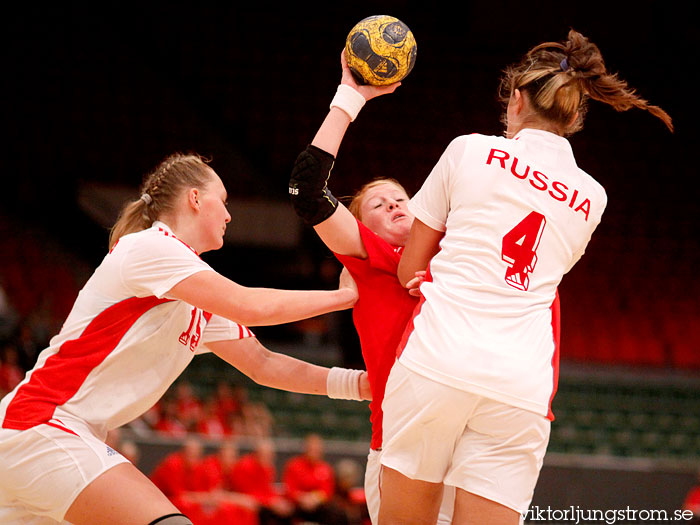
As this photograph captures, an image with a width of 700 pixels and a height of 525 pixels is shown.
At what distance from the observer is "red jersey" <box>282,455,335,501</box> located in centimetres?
852

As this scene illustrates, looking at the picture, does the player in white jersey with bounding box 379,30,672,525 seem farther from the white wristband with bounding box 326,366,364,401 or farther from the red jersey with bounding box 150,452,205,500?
the red jersey with bounding box 150,452,205,500

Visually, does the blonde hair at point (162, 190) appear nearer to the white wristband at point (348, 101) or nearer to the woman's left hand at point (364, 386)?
the white wristband at point (348, 101)

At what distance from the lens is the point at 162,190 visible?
3.22 meters

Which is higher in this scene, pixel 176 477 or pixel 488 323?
pixel 488 323

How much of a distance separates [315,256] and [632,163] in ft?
21.6

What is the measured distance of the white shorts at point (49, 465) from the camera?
2.71 metres

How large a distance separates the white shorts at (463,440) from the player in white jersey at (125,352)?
0.64 m

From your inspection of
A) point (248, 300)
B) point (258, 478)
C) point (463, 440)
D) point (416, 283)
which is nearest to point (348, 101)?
point (416, 283)

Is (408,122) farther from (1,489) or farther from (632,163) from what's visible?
(1,489)

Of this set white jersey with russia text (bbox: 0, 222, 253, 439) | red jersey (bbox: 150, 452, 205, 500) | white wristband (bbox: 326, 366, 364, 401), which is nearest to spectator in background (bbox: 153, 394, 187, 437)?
red jersey (bbox: 150, 452, 205, 500)

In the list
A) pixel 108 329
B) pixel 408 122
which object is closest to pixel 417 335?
pixel 108 329

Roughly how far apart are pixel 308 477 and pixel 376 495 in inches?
237

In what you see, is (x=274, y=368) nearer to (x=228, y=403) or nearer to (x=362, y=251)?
(x=362, y=251)

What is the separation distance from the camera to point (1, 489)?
2834 millimetres
